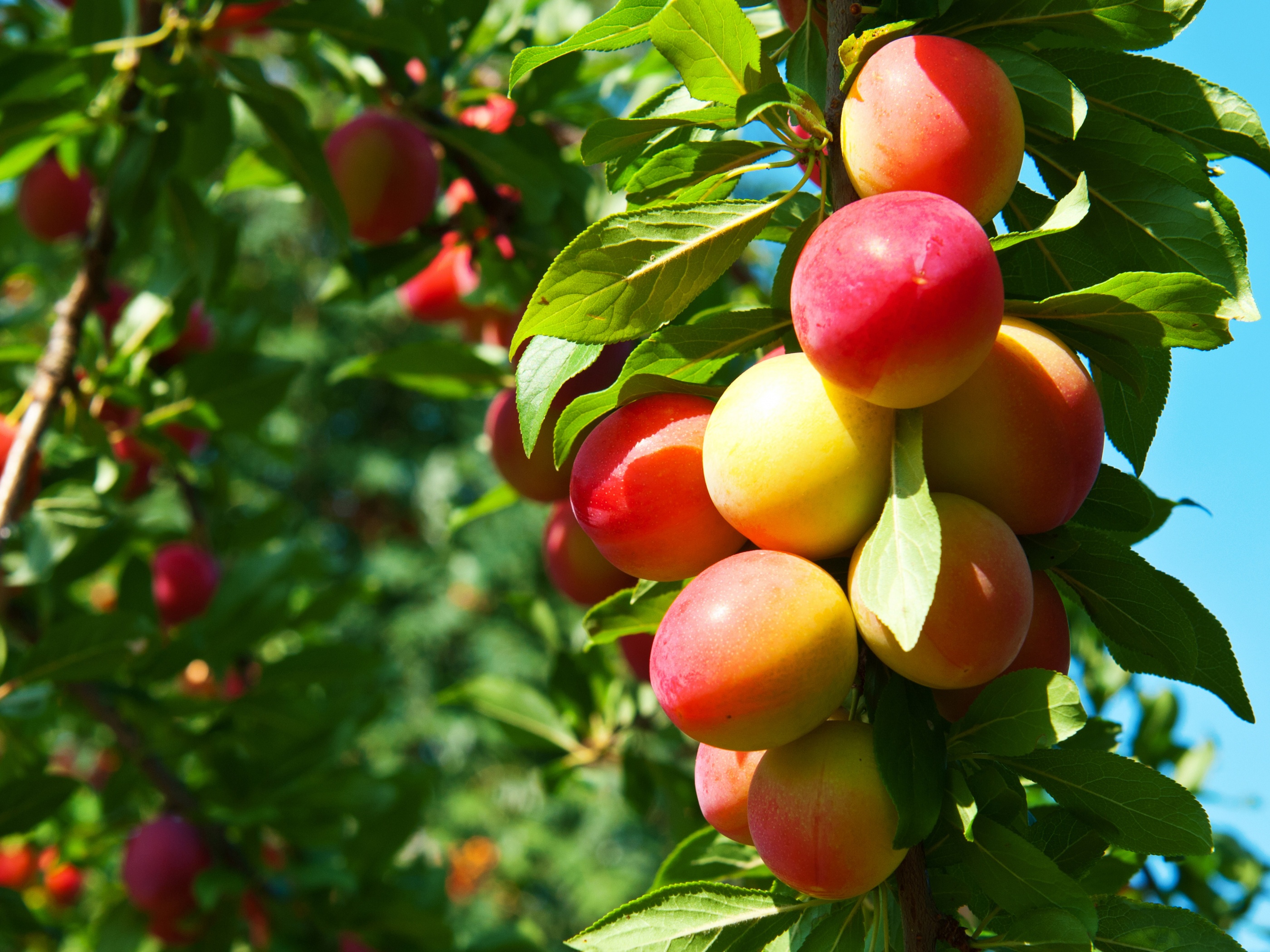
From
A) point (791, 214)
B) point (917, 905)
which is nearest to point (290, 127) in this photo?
point (791, 214)

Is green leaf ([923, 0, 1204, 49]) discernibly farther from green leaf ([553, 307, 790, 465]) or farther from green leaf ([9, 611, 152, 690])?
green leaf ([9, 611, 152, 690])

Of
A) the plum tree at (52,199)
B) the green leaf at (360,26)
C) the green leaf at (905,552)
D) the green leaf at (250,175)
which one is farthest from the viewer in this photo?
the plum tree at (52,199)

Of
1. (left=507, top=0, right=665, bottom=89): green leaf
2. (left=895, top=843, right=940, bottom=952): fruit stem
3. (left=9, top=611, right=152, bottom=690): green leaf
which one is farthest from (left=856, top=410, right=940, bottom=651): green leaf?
(left=9, top=611, right=152, bottom=690): green leaf

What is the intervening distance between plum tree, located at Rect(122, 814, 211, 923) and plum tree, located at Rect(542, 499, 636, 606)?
59 cm

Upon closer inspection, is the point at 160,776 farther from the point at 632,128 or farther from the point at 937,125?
the point at 937,125

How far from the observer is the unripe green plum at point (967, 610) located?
0.37 metres

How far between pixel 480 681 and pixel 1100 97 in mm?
742

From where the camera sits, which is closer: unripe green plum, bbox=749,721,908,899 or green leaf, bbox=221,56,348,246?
unripe green plum, bbox=749,721,908,899

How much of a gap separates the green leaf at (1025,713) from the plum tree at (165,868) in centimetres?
93

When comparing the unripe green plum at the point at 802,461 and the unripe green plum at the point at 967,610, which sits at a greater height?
the unripe green plum at the point at 802,461

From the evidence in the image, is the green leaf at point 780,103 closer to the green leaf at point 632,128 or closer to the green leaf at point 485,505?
the green leaf at point 632,128

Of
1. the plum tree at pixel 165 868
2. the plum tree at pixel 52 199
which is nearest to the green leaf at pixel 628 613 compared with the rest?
the plum tree at pixel 165 868

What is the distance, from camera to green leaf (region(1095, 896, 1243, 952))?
41cm

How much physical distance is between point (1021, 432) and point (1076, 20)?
0.21 m
